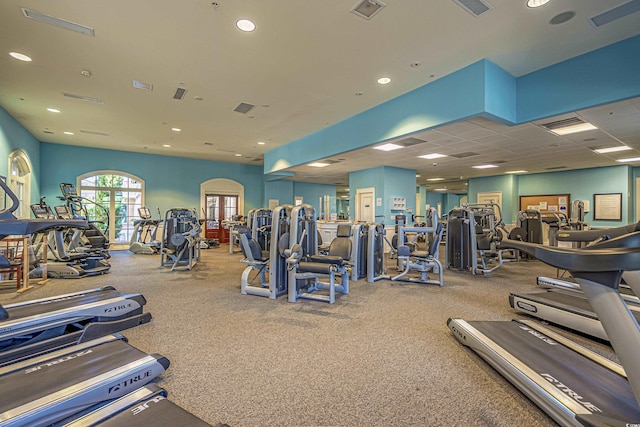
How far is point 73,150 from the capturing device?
9672mm

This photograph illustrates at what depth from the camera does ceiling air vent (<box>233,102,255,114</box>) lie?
6.01 meters

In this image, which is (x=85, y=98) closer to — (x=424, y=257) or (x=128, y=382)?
(x=128, y=382)

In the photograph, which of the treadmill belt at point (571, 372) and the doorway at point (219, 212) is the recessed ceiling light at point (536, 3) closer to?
the treadmill belt at point (571, 372)

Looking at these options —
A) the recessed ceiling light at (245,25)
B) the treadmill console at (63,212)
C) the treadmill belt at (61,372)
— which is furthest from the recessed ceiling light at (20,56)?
the treadmill belt at (61,372)

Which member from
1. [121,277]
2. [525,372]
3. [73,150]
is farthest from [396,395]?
[73,150]

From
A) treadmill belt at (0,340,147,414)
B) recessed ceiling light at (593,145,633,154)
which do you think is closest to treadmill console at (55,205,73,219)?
treadmill belt at (0,340,147,414)

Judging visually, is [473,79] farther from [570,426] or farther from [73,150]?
[73,150]

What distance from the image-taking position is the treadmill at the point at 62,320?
2381 mm

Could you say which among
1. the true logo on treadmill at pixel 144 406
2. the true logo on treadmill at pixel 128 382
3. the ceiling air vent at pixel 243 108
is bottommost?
the true logo on treadmill at pixel 128 382

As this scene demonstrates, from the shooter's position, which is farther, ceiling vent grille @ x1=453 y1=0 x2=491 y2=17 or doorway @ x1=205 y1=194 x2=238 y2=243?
doorway @ x1=205 y1=194 x2=238 y2=243

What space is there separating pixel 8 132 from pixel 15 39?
3.97 meters

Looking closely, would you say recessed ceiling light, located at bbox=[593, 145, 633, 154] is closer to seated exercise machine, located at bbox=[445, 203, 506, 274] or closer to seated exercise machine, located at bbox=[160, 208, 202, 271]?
seated exercise machine, located at bbox=[445, 203, 506, 274]

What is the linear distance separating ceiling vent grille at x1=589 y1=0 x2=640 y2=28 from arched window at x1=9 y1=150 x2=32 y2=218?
34.2 feet

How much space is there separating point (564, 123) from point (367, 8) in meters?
3.98
